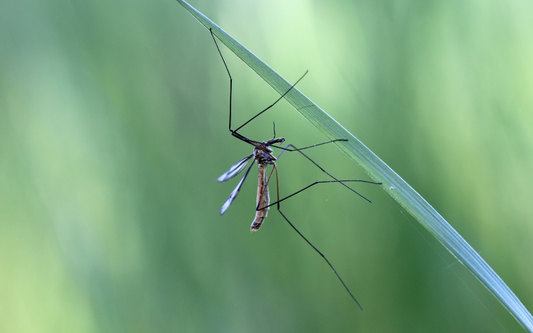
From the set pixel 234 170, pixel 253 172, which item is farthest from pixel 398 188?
pixel 253 172

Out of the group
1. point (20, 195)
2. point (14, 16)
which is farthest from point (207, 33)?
point (20, 195)

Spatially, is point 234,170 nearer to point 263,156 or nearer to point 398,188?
point 263,156

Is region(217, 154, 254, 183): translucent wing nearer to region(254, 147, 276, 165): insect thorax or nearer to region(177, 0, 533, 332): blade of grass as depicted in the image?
region(254, 147, 276, 165): insect thorax

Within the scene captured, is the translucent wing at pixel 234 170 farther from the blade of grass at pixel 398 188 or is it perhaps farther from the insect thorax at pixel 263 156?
the blade of grass at pixel 398 188

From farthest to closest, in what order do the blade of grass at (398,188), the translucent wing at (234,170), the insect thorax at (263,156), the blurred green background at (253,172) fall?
the insect thorax at (263,156) → the blurred green background at (253,172) → the translucent wing at (234,170) → the blade of grass at (398,188)

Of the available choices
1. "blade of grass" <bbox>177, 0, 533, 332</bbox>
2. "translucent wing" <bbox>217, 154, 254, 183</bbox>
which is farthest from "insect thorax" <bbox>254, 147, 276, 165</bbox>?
"blade of grass" <bbox>177, 0, 533, 332</bbox>

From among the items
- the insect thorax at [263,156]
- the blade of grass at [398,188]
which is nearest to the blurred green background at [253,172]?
the insect thorax at [263,156]
